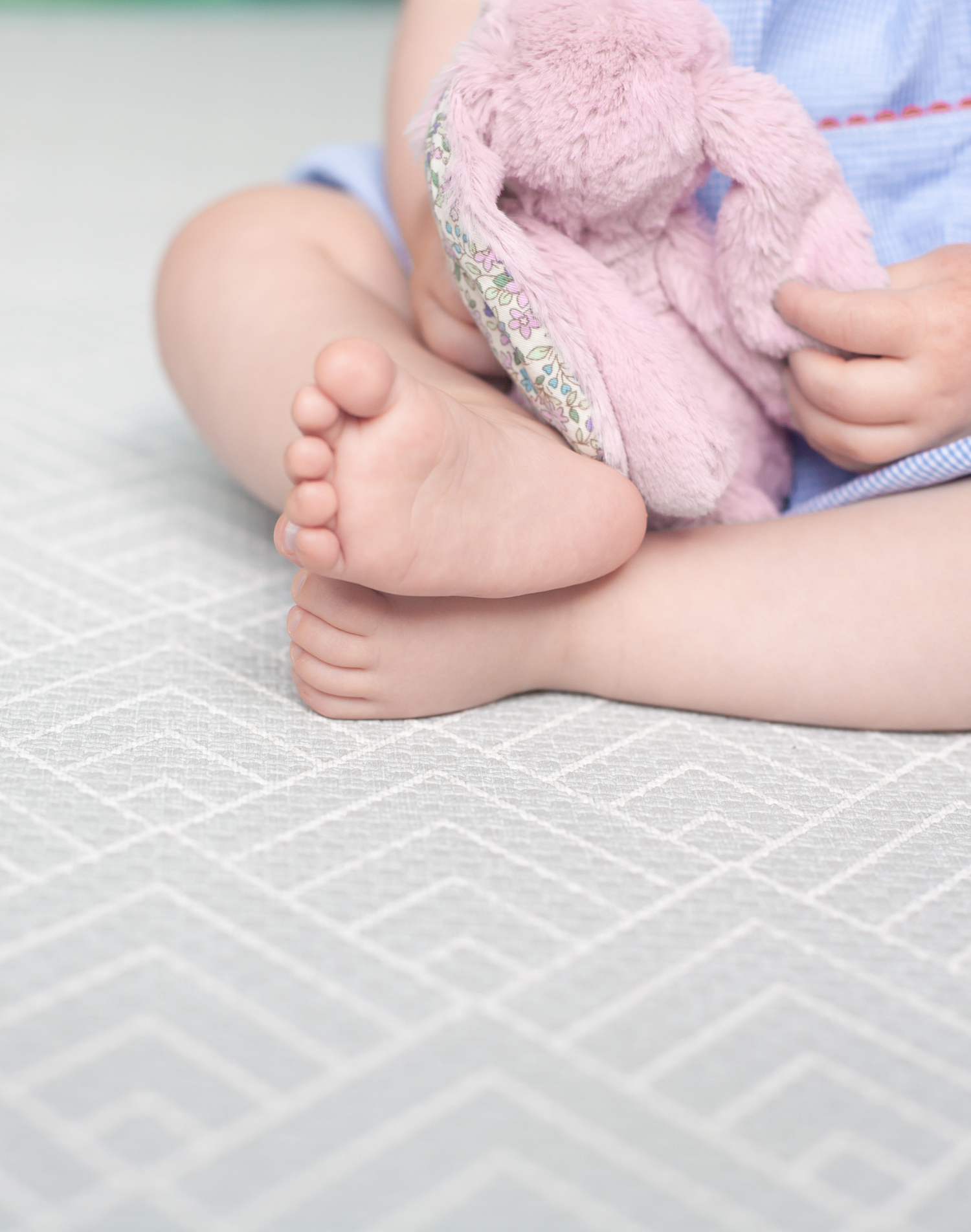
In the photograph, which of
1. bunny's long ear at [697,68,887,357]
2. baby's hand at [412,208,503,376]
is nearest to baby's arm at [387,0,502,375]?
baby's hand at [412,208,503,376]

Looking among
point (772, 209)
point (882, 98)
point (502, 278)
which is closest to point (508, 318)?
point (502, 278)

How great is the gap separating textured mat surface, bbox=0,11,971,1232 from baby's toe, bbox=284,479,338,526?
0.10 metres

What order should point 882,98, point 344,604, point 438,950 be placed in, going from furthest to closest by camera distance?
point 882,98 → point 344,604 → point 438,950

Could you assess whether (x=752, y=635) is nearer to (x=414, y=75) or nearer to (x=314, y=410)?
(x=314, y=410)

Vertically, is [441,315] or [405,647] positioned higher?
[441,315]

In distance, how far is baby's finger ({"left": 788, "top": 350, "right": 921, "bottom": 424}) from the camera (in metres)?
0.52

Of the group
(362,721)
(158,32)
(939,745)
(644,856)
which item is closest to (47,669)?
(362,721)

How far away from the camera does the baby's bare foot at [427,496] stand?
41cm

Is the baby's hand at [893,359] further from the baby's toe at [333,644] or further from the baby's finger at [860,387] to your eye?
the baby's toe at [333,644]

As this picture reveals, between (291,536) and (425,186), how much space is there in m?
0.25

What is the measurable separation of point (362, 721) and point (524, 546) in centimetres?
10

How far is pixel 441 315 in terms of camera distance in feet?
1.89

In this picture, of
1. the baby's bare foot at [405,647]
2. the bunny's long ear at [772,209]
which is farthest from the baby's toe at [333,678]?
the bunny's long ear at [772,209]

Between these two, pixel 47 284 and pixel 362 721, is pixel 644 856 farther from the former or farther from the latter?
pixel 47 284
